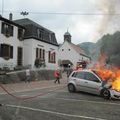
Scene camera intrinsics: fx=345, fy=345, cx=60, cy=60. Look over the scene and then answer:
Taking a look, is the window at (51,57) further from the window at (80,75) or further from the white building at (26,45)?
the window at (80,75)

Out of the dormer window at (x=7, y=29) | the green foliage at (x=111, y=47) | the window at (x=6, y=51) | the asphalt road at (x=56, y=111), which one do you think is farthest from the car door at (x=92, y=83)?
the dormer window at (x=7, y=29)

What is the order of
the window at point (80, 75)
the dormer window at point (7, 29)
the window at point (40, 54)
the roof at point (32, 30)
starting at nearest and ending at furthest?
the window at point (80, 75) < the dormer window at point (7, 29) < the roof at point (32, 30) < the window at point (40, 54)

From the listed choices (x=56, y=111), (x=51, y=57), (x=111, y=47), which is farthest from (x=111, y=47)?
(x=51, y=57)

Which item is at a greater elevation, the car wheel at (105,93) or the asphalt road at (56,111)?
the car wheel at (105,93)

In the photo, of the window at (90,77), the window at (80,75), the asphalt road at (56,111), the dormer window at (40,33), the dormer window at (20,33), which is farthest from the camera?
the dormer window at (40,33)

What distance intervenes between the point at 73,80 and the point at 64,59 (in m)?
72.0

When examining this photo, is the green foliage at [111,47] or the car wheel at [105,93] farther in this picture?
the green foliage at [111,47]

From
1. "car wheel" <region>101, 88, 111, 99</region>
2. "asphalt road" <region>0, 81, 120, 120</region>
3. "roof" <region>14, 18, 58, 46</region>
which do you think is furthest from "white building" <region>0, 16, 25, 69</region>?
"asphalt road" <region>0, 81, 120, 120</region>

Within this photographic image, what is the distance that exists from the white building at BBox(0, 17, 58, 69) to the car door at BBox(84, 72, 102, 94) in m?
24.9

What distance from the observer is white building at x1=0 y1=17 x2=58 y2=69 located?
1929 inches

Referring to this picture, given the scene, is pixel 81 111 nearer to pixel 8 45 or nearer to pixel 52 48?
pixel 8 45

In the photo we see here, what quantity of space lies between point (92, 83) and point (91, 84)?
0.32ft

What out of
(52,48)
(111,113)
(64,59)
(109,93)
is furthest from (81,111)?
(64,59)

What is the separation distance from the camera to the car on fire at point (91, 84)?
21.7 metres
